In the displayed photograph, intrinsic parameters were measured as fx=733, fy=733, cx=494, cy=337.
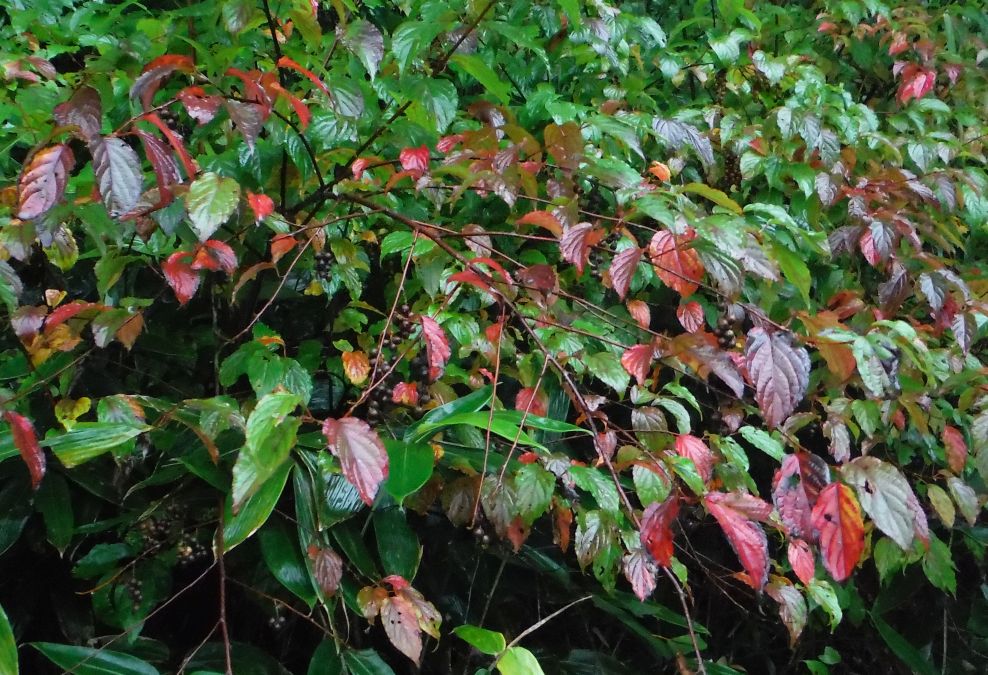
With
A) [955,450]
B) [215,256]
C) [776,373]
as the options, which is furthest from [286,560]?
[955,450]

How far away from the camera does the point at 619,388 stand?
1.12 metres

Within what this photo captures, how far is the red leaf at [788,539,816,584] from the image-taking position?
1.07 meters

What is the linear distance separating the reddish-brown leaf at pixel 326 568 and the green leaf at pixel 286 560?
→ 4cm

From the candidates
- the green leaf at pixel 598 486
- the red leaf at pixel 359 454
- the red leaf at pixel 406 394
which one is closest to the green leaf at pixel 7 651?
the red leaf at pixel 359 454

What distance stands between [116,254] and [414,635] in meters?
0.74

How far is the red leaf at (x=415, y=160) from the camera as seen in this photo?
1105 millimetres

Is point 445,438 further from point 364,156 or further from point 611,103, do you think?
point 611,103

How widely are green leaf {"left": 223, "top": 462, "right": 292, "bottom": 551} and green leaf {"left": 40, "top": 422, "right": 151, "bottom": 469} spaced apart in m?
0.15

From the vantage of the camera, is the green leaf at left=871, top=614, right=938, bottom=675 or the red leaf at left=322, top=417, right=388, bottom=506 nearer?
the red leaf at left=322, top=417, right=388, bottom=506

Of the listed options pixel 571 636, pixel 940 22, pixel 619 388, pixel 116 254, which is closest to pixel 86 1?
pixel 116 254

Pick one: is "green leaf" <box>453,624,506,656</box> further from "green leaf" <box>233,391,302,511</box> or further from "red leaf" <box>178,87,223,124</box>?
"red leaf" <box>178,87,223,124</box>

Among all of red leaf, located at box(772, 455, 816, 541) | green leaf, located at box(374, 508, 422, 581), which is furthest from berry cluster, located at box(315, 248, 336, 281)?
red leaf, located at box(772, 455, 816, 541)

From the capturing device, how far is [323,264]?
45.1 inches

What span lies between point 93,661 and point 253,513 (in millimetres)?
275
